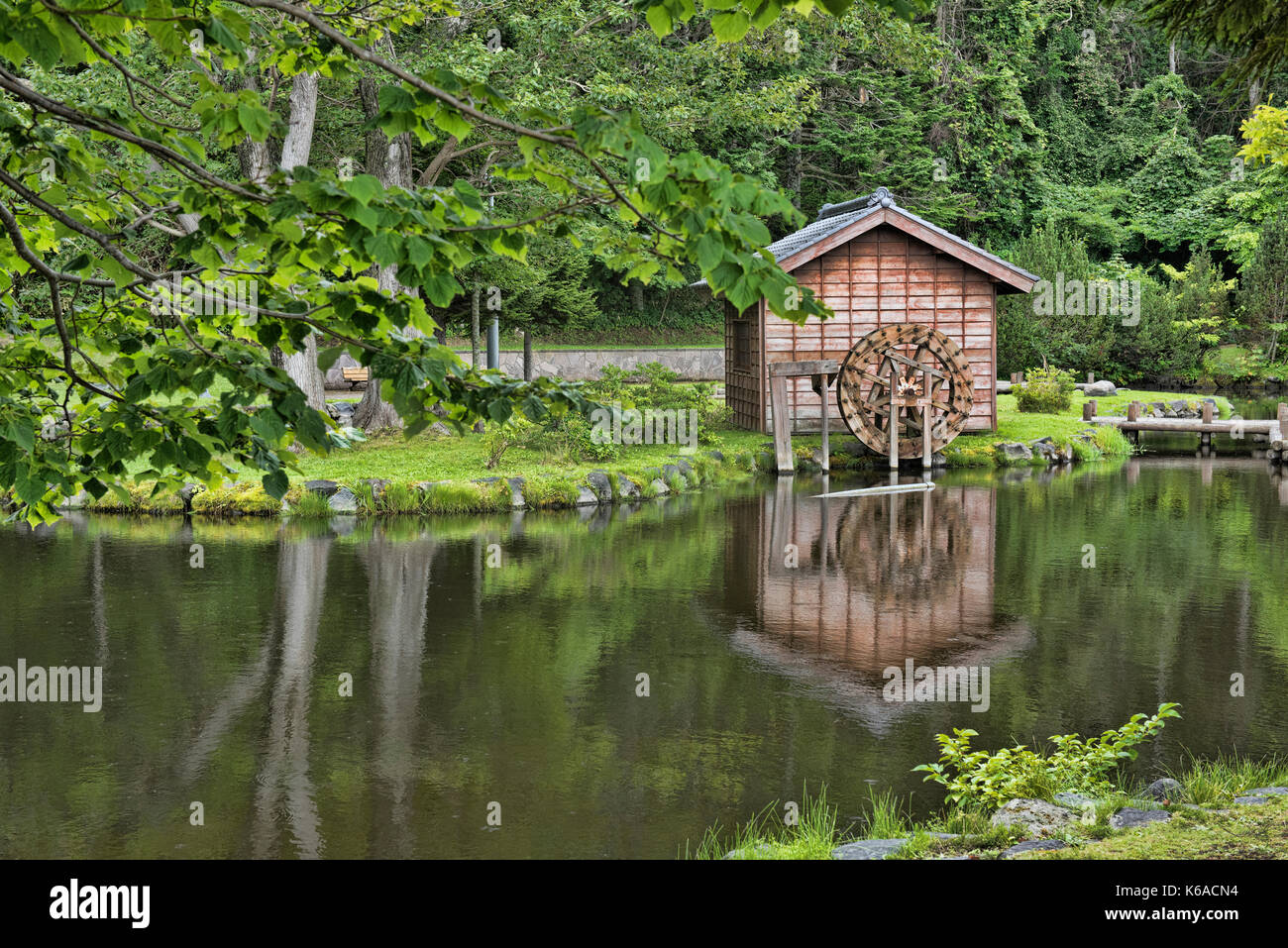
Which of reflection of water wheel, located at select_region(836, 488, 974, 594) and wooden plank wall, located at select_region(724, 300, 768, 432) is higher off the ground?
wooden plank wall, located at select_region(724, 300, 768, 432)

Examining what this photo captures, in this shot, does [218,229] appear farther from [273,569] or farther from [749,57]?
[749,57]

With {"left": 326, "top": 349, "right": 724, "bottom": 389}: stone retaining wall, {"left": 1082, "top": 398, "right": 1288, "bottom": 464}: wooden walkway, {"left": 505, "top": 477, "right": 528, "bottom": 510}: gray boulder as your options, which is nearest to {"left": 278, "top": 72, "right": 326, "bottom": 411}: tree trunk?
{"left": 505, "top": 477, "right": 528, "bottom": 510}: gray boulder

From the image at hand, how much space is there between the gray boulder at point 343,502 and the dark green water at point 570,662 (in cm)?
120

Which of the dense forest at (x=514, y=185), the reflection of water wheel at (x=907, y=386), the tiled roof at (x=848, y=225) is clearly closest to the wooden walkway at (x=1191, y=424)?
the tiled roof at (x=848, y=225)

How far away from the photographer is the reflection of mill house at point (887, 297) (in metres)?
25.8

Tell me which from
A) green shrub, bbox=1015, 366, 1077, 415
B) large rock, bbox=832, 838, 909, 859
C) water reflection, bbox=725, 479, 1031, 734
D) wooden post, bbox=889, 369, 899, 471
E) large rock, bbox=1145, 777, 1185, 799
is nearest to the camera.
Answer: large rock, bbox=832, 838, 909, 859

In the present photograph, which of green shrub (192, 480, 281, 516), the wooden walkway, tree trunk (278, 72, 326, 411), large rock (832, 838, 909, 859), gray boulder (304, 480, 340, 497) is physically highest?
tree trunk (278, 72, 326, 411)

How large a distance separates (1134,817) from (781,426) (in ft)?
57.1

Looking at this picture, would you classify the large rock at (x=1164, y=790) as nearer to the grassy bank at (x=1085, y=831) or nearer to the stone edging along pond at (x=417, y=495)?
the grassy bank at (x=1085, y=831)

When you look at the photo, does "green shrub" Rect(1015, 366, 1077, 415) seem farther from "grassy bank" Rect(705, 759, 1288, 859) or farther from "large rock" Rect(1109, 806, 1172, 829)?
"large rock" Rect(1109, 806, 1172, 829)

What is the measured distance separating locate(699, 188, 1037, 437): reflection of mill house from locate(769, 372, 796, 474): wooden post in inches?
82.4

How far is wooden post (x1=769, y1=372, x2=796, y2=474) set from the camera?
23.4 meters

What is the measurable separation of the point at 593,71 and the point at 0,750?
1873 centimetres

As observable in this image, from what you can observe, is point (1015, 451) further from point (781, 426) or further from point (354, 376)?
point (354, 376)
